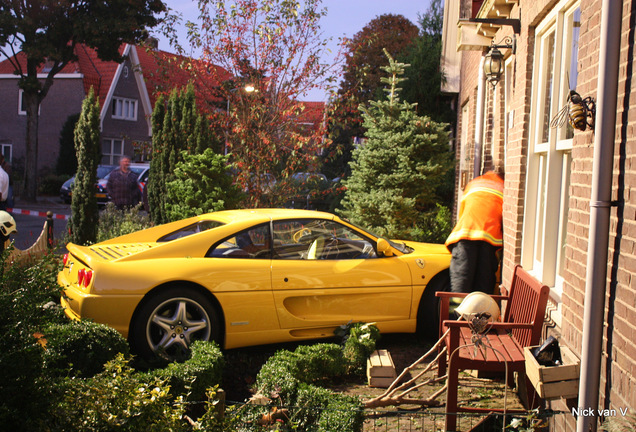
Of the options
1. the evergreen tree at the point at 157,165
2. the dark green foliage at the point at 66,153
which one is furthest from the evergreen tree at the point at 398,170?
the dark green foliage at the point at 66,153

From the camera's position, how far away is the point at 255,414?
146 inches

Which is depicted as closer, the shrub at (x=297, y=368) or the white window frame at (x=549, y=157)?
the shrub at (x=297, y=368)

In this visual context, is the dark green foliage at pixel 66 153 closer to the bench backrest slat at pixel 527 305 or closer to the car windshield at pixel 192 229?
the car windshield at pixel 192 229

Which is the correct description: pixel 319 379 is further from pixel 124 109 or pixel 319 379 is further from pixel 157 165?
pixel 124 109

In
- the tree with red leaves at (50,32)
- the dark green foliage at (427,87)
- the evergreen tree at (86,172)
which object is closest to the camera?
the evergreen tree at (86,172)

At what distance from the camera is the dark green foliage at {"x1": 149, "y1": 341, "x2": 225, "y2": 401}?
439cm

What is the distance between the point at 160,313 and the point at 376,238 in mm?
2250

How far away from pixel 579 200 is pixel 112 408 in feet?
9.26

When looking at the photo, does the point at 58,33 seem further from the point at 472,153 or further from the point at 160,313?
the point at 160,313

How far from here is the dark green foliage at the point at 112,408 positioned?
252 cm

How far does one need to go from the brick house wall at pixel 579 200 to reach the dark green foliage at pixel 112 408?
207 cm

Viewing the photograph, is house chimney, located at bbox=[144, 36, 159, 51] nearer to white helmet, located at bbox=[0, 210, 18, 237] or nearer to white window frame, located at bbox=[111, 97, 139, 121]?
white helmet, located at bbox=[0, 210, 18, 237]

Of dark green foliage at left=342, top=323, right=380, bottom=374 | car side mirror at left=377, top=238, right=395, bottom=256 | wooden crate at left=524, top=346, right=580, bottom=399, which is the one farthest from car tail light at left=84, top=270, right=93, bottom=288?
wooden crate at left=524, top=346, right=580, bottom=399

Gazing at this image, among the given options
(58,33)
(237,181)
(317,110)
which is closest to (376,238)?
(237,181)
